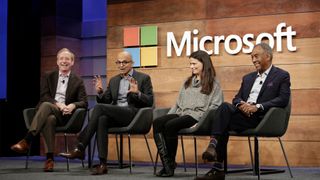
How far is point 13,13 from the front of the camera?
302 inches

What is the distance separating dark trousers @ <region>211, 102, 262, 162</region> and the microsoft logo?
2.16 meters

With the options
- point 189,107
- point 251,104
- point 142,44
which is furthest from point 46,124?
point 251,104

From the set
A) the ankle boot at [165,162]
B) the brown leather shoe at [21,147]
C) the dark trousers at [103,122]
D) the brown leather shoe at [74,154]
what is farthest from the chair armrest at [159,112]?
the brown leather shoe at [21,147]

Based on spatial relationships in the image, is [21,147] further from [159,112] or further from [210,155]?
[210,155]

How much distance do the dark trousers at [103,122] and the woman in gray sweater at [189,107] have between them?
1.46 feet

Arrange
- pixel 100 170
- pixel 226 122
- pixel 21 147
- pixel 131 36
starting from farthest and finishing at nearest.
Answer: pixel 131 36
pixel 21 147
pixel 100 170
pixel 226 122

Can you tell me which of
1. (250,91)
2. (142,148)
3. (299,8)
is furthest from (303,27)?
(142,148)

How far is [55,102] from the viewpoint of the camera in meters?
5.59

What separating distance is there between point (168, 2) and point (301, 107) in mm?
2083

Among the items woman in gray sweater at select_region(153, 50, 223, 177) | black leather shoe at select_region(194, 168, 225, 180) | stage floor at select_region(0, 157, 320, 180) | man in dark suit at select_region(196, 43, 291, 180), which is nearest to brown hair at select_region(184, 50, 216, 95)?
woman in gray sweater at select_region(153, 50, 223, 177)

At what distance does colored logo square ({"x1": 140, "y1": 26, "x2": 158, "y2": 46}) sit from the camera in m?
6.50

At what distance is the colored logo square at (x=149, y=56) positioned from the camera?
255 inches

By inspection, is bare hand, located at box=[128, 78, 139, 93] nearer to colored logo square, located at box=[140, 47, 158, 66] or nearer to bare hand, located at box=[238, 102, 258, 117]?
bare hand, located at box=[238, 102, 258, 117]

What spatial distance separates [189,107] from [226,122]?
25.5 inches
